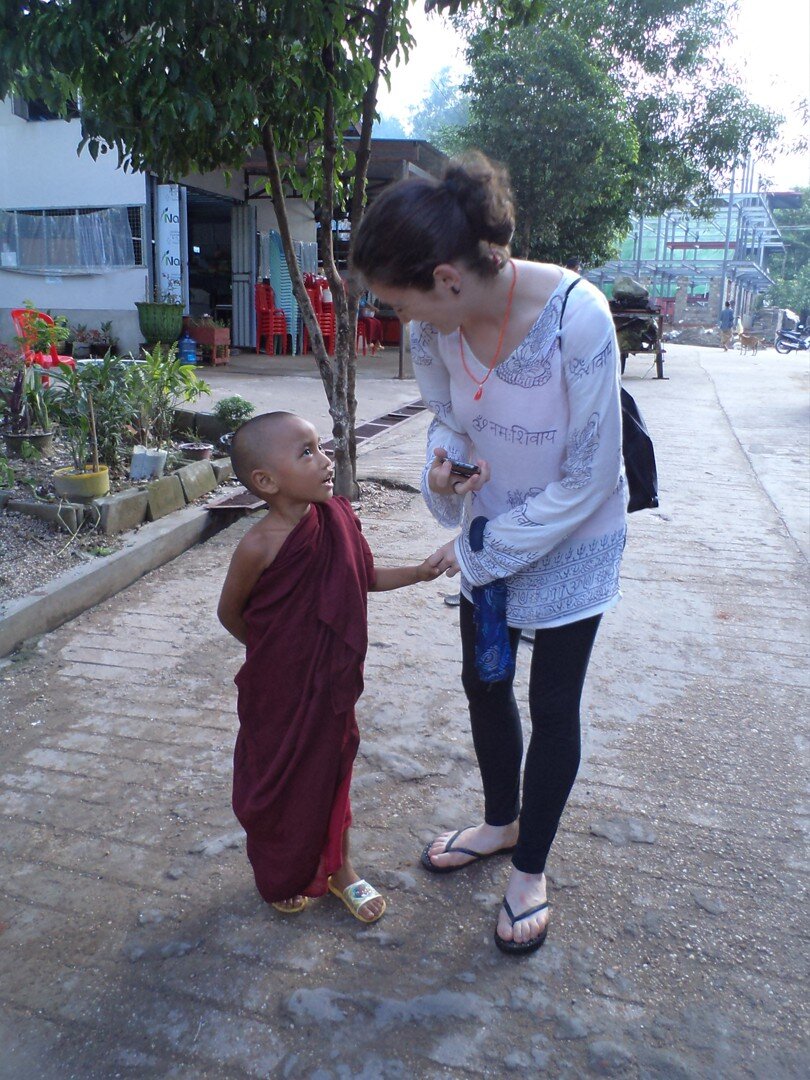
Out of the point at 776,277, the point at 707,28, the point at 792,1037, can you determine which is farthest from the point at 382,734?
the point at 776,277

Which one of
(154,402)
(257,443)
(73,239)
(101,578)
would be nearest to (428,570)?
(257,443)

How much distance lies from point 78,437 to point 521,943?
158 inches

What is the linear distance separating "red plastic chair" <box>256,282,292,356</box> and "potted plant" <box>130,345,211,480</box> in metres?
9.58

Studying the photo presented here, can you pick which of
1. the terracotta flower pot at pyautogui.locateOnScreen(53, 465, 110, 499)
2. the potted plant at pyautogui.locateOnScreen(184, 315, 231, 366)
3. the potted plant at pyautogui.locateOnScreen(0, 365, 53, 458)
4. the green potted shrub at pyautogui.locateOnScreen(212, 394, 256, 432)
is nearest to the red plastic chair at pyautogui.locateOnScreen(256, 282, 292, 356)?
the potted plant at pyautogui.locateOnScreen(184, 315, 231, 366)

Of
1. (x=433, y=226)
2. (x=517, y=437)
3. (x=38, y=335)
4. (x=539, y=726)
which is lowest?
(x=539, y=726)

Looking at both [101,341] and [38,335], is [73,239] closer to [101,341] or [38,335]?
[101,341]

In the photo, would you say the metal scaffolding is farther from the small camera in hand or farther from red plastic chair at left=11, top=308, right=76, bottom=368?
the small camera in hand

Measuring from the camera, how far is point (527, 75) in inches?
586

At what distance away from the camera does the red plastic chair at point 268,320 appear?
49.7 feet

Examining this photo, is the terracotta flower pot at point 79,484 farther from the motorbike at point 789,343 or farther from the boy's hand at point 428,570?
the motorbike at point 789,343

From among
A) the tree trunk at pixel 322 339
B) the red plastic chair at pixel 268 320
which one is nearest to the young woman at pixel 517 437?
the tree trunk at pixel 322 339

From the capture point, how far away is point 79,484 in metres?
4.82

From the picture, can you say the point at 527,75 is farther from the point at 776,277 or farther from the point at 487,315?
the point at 776,277

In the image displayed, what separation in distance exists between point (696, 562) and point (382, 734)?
8.82 ft
